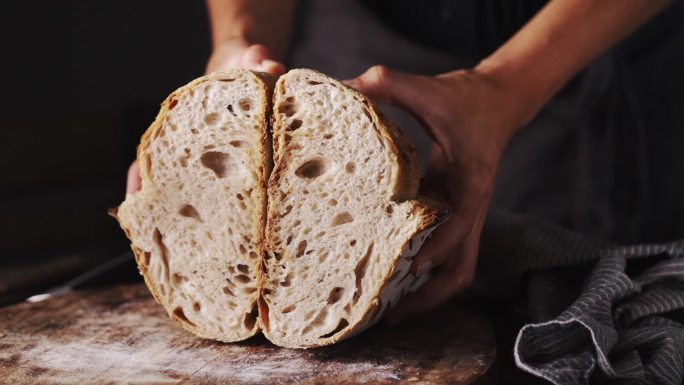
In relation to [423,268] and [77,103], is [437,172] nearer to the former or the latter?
[423,268]

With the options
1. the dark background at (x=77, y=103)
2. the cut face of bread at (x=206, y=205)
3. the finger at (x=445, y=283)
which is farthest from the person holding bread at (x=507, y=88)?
the dark background at (x=77, y=103)

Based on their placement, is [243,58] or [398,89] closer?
[398,89]

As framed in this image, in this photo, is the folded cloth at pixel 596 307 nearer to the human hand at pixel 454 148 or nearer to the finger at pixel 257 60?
the human hand at pixel 454 148

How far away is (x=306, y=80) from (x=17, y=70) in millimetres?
2465

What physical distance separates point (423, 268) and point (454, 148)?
0.66 feet

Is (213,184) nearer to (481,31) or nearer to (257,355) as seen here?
(257,355)

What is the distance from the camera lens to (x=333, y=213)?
124 cm

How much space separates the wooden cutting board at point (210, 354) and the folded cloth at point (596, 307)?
0.31 ft

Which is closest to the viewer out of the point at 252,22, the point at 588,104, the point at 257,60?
the point at 257,60

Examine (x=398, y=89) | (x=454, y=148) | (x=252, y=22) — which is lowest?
(x=454, y=148)

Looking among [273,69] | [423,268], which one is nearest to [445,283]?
[423,268]

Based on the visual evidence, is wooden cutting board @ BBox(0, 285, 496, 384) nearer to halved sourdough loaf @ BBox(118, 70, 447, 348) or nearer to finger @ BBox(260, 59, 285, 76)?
halved sourdough loaf @ BBox(118, 70, 447, 348)

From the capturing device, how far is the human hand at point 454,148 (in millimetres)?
1338

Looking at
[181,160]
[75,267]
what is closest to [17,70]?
[75,267]
